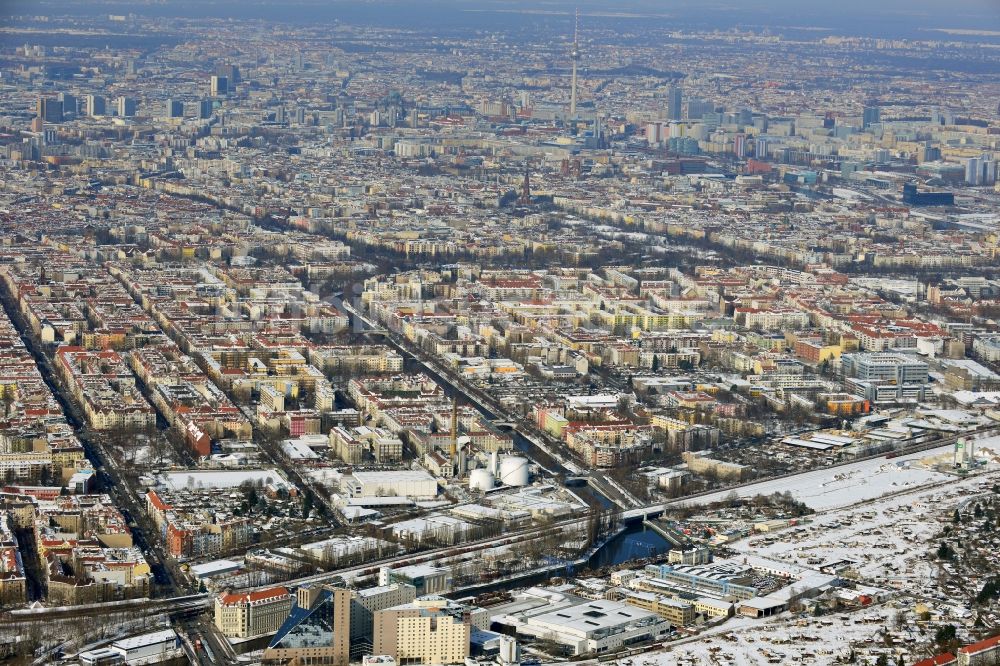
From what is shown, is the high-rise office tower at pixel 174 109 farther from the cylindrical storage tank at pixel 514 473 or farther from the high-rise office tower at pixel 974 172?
the cylindrical storage tank at pixel 514 473

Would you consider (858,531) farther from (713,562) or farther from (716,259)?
(716,259)

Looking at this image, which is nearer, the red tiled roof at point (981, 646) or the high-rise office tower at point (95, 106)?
the red tiled roof at point (981, 646)

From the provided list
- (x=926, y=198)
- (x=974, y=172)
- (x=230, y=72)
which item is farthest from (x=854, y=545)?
(x=230, y=72)

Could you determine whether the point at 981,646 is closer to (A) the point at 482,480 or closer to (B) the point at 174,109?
(A) the point at 482,480

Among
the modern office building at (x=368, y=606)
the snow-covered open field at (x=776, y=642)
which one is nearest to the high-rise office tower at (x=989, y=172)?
the snow-covered open field at (x=776, y=642)

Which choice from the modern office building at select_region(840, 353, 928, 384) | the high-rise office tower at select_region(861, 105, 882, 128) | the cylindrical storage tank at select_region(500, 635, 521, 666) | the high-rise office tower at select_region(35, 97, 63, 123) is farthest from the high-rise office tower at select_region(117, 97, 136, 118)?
the cylindrical storage tank at select_region(500, 635, 521, 666)

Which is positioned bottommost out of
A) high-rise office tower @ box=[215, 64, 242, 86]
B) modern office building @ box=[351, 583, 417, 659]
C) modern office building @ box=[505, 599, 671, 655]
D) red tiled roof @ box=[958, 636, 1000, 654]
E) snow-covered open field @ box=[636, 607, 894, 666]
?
high-rise office tower @ box=[215, 64, 242, 86]

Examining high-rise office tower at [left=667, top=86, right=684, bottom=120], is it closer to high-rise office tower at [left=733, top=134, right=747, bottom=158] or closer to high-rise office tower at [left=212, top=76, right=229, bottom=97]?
high-rise office tower at [left=733, top=134, right=747, bottom=158]
